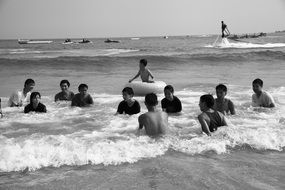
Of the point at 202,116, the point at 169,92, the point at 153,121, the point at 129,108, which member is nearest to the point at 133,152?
the point at 153,121

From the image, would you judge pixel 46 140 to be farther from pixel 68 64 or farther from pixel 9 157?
pixel 68 64

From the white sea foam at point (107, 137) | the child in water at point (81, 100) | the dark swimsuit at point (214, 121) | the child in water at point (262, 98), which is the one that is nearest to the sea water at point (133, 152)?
the white sea foam at point (107, 137)

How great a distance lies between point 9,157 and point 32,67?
19684 millimetres

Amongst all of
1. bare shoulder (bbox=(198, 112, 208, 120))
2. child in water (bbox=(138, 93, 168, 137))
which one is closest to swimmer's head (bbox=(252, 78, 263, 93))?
bare shoulder (bbox=(198, 112, 208, 120))

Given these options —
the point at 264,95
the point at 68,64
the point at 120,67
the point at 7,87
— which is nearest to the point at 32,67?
the point at 68,64

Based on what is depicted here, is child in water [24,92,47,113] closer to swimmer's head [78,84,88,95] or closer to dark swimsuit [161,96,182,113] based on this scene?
swimmer's head [78,84,88,95]

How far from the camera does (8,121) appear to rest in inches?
268

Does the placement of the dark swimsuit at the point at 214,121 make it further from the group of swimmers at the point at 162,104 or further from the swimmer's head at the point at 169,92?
the swimmer's head at the point at 169,92

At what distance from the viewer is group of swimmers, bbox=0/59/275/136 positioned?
17.1 feet

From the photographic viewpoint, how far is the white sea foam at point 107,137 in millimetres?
4328

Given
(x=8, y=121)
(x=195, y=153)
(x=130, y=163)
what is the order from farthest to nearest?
1. (x=8, y=121)
2. (x=195, y=153)
3. (x=130, y=163)

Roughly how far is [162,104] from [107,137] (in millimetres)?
2246

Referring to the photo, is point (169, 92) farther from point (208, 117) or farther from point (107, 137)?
point (107, 137)

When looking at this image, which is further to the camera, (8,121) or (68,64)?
(68,64)
